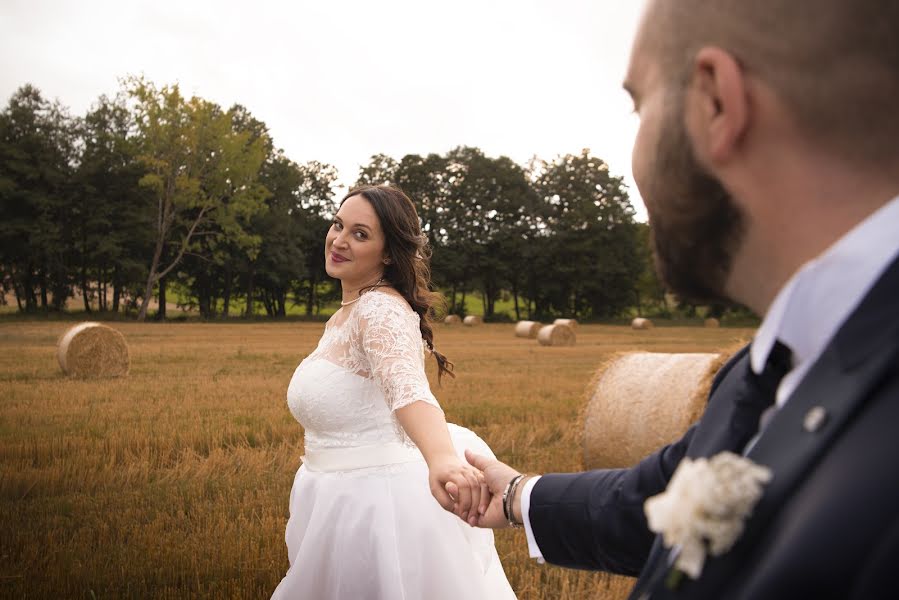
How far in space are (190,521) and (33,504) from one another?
134 centimetres

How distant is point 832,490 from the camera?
2.76 feet

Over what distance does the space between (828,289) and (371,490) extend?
2508 millimetres

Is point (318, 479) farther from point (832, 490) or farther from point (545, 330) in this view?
point (545, 330)

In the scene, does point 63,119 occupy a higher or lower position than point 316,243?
higher

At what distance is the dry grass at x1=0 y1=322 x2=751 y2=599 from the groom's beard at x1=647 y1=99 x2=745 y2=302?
11.1ft

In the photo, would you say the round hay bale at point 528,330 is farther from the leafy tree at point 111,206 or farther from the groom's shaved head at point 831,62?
the groom's shaved head at point 831,62

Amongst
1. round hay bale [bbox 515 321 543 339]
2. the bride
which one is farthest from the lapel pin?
round hay bale [bbox 515 321 543 339]

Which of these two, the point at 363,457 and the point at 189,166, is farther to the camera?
the point at 189,166

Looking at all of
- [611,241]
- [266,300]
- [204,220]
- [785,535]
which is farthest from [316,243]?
[785,535]

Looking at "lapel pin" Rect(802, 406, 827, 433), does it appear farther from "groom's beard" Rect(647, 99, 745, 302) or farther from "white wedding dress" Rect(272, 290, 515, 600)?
"white wedding dress" Rect(272, 290, 515, 600)

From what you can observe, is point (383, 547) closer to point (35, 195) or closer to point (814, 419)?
point (814, 419)

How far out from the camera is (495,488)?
7.82 ft

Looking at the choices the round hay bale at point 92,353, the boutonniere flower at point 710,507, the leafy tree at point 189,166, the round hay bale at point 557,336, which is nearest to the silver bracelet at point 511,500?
the boutonniere flower at point 710,507

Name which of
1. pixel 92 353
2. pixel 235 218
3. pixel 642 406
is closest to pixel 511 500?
pixel 642 406
